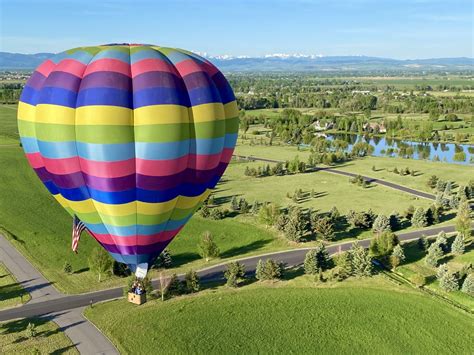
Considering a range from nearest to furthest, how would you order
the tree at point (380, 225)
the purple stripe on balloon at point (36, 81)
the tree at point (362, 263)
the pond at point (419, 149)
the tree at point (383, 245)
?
1. the purple stripe on balloon at point (36, 81)
2. the tree at point (362, 263)
3. the tree at point (383, 245)
4. the tree at point (380, 225)
5. the pond at point (419, 149)

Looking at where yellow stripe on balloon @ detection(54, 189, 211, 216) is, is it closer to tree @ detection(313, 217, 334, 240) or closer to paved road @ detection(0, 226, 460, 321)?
paved road @ detection(0, 226, 460, 321)

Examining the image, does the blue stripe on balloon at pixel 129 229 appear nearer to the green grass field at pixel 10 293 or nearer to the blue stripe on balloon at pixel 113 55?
the blue stripe on balloon at pixel 113 55

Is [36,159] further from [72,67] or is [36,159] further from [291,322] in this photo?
[291,322]

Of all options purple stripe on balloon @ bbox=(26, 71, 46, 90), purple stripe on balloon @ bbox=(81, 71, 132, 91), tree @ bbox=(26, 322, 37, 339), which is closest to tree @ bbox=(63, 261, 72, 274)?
tree @ bbox=(26, 322, 37, 339)

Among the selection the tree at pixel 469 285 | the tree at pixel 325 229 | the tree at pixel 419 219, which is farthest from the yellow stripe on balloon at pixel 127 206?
the tree at pixel 419 219

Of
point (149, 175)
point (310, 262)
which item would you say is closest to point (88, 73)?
point (149, 175)

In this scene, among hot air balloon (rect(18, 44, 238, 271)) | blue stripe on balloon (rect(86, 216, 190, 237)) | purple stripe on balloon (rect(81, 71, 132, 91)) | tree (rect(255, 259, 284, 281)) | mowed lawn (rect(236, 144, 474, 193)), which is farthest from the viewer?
mowed lawn (rect(236, 144, 474, 193))

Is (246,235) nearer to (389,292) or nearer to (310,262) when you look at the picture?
(310,262)
